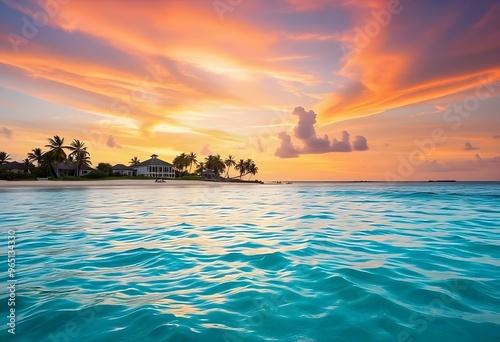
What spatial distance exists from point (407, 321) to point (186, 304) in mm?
3509

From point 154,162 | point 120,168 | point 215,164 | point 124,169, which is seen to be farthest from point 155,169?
point 215,164

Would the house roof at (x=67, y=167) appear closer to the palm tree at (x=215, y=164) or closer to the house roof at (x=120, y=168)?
the house roof at (x=120, y=168)

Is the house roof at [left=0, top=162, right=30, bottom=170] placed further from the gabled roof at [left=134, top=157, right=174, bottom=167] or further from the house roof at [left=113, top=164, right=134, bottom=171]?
the gabled roof at [left=134, top=157, right=174, bottom=167]

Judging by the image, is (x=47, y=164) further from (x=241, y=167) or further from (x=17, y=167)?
(x=241, y=167)

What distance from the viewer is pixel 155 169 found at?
355 feet

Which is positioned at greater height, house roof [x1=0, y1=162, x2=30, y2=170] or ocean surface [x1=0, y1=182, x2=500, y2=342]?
house roof [x1=0, y1=162, x2=30, y2=170]

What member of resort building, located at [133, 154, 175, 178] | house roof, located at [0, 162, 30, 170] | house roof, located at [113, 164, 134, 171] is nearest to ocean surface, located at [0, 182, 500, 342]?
house roof, located at [0, 162, 30, 170]

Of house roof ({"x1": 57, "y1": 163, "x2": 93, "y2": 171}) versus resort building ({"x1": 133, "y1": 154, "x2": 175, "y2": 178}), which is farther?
resort building ({"x1": 133, "y1": 154, "x2": 175, "y2": 178})

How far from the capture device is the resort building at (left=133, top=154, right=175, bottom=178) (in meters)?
108

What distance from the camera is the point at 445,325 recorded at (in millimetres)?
4215

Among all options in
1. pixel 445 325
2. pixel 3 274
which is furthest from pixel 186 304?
pixel 3 274

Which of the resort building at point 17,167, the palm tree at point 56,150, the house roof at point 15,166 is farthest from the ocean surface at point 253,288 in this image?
the house roof at point 15,166

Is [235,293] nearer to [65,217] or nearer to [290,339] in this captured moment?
[290,339]

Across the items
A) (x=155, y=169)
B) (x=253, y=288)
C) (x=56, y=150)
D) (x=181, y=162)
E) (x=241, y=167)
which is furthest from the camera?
(x=241, y=167)
